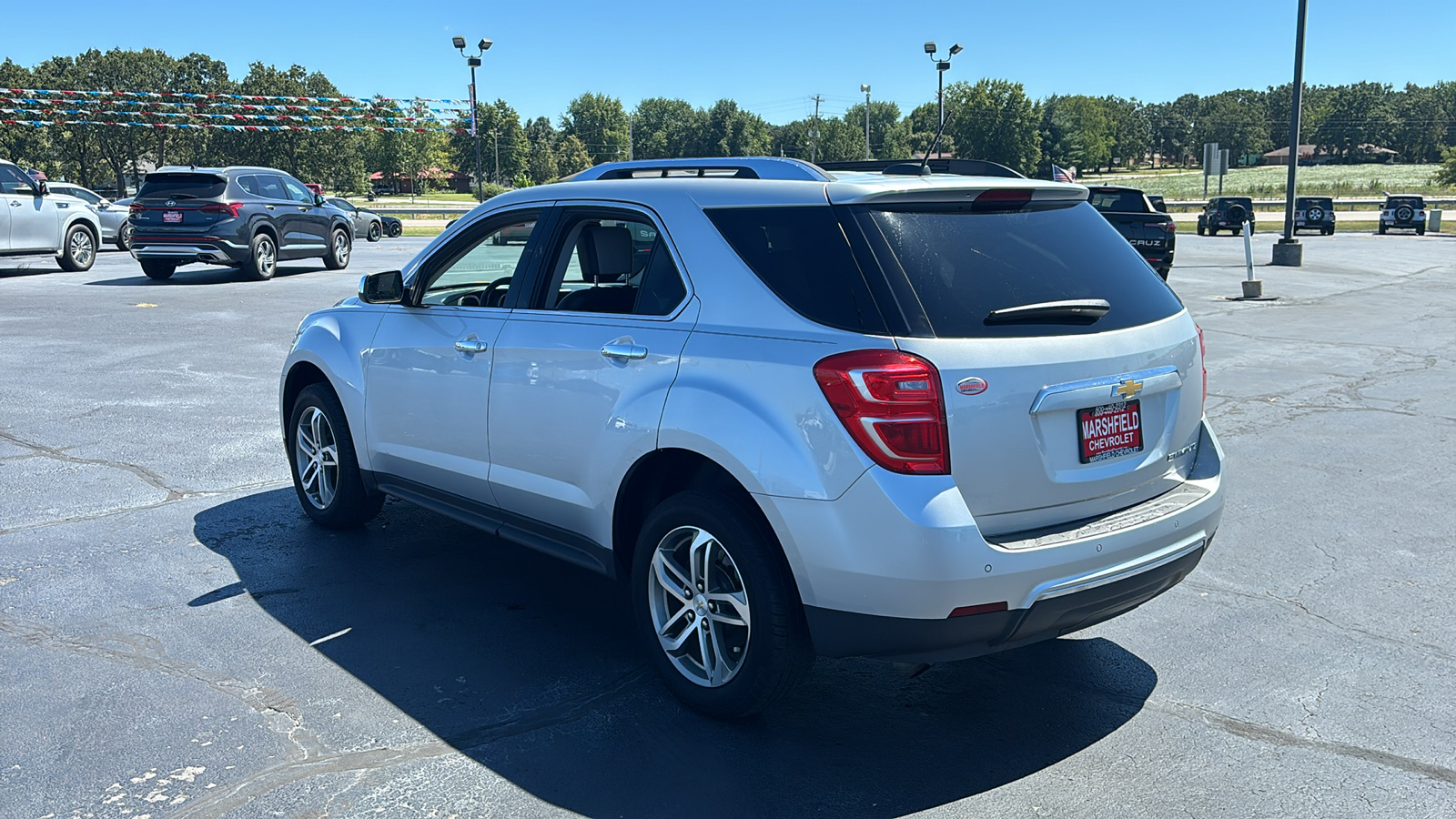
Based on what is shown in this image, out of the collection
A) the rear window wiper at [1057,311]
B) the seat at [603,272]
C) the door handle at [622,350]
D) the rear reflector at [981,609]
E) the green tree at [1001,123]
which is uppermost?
the green tree at [1001,123]

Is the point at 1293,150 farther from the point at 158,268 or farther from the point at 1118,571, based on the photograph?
the point at 1118,571

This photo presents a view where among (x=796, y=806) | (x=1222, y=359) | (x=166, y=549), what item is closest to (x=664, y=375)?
(x=796, y=806)

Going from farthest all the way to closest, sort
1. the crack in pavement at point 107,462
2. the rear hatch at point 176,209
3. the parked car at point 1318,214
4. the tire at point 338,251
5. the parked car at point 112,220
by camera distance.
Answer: the parked car at point 1318,214 < the parked car at point 112,220 < the tire at point 338,251 < the rear hatch at point 176,209 < the crack in pavement at point 107,462

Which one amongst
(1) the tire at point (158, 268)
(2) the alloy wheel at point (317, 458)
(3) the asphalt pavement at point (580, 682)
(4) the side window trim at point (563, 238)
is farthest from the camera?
(1) the tire at point (158, 268)

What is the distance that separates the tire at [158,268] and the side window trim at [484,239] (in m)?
16.6

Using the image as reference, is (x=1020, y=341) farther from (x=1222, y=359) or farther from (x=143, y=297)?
(x=143, y=297)

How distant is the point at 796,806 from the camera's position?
3.37 meters

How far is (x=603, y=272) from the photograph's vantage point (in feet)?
15.0

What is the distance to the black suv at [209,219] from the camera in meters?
18.9

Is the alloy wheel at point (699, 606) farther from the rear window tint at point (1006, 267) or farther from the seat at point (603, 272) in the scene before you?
the rear window tint at point (1006, 267)

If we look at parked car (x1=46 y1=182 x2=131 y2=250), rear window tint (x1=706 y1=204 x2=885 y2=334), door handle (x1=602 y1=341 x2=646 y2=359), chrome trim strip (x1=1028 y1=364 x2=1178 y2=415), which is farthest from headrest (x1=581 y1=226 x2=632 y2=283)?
parked car (x1=46 y1=182 x2=131 y2=250)

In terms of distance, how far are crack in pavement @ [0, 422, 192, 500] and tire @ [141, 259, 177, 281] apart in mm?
12776

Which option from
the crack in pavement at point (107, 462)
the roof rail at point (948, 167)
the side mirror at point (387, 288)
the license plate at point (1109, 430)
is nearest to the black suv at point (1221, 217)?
the roof rail at point (948, 167)

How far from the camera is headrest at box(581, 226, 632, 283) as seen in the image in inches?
178
